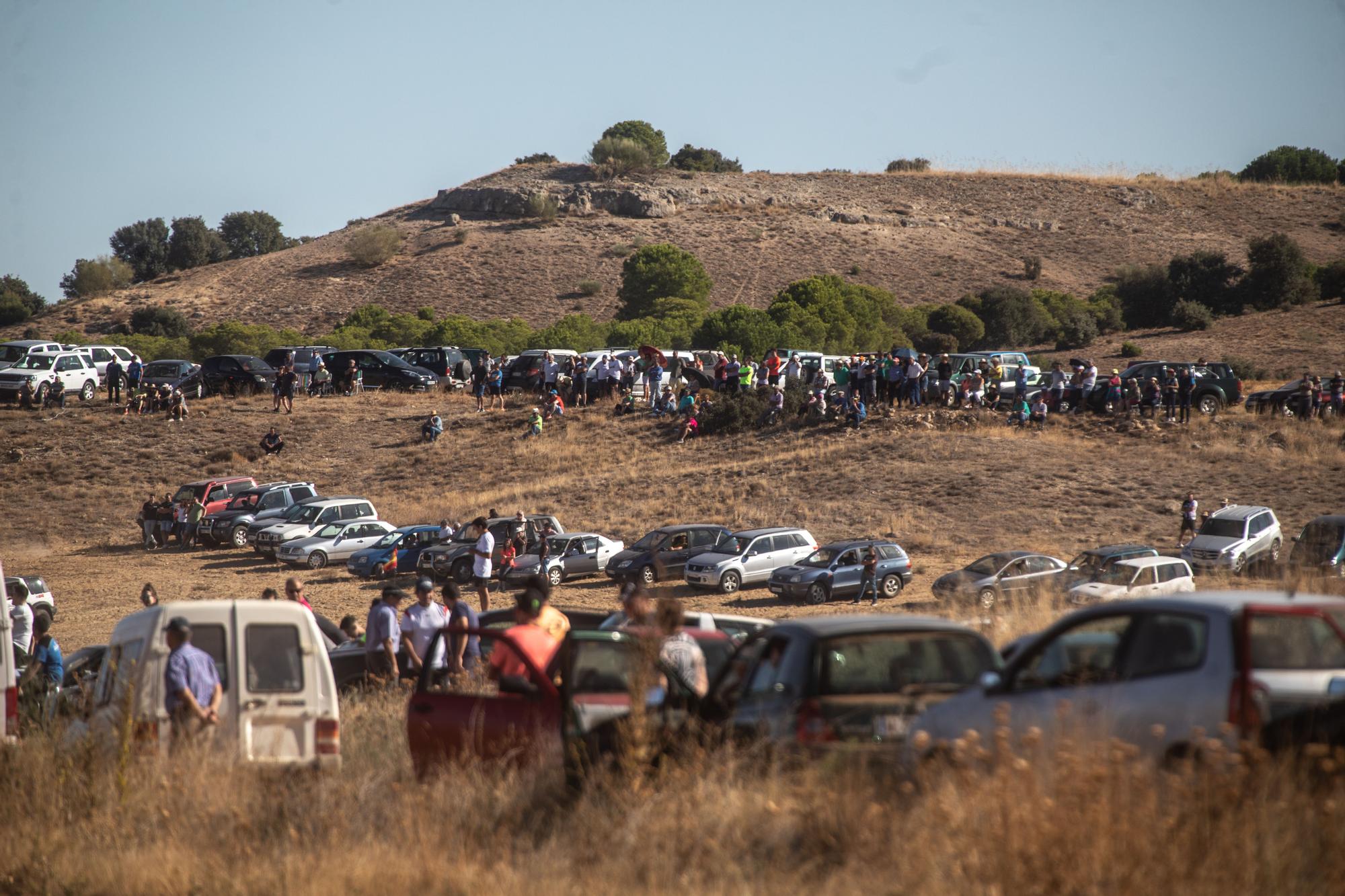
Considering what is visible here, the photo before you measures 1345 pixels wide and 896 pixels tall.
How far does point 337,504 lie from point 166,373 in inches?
750

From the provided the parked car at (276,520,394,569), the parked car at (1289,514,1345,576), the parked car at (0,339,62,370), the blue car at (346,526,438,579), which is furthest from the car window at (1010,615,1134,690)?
the parked car at (0,339,62,370)

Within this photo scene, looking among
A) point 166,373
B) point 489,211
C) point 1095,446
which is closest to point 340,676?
point 1095,446

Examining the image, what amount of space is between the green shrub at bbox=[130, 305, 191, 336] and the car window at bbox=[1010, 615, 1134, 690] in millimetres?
76365

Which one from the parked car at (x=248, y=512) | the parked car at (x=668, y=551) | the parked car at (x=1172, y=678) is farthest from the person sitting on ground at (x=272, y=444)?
the parked car at (x=1172, y=678)

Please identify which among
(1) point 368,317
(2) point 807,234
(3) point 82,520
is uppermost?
(2) point 807,234

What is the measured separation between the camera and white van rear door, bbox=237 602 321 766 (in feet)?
28.0

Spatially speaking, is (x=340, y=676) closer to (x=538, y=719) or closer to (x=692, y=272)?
(x=538, y=719)

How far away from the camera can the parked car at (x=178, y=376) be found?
157 ft

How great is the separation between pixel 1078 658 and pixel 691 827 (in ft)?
7.54

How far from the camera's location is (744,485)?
115 feet

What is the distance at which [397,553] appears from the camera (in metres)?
29.6

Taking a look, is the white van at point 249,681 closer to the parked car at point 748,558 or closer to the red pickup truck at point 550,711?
the red pickup truck at point 550,711

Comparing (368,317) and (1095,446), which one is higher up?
(368,317)

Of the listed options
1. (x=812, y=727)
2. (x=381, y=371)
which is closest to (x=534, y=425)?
(x=381, y=371)
